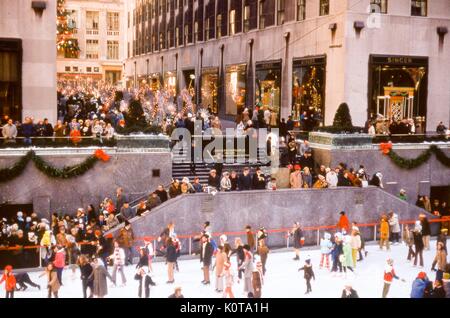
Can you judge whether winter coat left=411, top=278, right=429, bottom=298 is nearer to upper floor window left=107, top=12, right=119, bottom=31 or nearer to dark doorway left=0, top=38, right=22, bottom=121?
dark doorway left=0, top=38, right=22, bottom=121

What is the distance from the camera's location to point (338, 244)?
20.4m

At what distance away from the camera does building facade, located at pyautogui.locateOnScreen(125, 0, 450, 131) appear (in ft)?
106

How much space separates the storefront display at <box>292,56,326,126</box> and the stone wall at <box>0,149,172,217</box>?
37.5 feet

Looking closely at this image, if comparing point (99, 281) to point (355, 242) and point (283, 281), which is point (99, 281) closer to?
point (283, 281)

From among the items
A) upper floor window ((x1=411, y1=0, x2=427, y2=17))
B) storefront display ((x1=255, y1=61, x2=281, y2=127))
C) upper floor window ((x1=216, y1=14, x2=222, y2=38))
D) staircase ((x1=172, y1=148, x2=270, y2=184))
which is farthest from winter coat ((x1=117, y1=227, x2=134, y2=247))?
upper floor window ((x1=216, y1=14, x2=222, y2=38))

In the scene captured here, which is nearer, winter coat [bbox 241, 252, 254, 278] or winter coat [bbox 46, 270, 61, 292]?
winter coat [bbox 46, 270, 61, 292]

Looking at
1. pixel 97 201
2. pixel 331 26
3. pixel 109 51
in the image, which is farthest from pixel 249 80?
pixel 109 51

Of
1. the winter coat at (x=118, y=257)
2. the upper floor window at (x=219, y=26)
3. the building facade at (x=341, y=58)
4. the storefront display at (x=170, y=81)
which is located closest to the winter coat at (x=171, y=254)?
the winter coat at (x=118, y=257)

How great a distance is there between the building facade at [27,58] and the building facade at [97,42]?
54786 millimetres

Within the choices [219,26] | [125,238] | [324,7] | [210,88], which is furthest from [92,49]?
[125,238]
